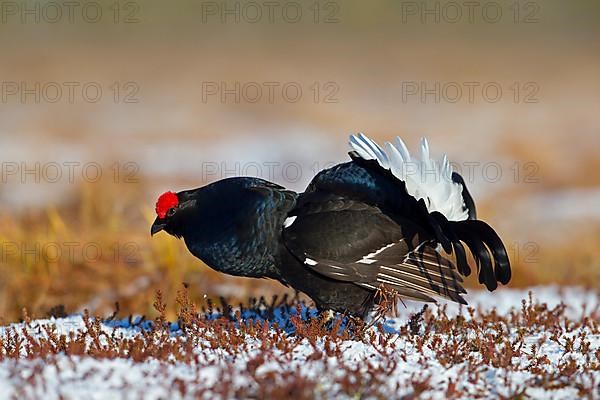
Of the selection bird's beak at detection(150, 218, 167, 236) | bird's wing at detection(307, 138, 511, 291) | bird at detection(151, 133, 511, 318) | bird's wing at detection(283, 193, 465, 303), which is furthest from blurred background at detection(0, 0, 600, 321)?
bird's wing at detection(307, 138, 511, 291)

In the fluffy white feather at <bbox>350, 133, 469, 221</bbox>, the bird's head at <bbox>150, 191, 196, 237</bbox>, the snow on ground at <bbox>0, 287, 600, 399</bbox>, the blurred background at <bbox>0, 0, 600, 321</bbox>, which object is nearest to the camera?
the snow on ground at <bbox>0, 287, 600, 399</bbox>

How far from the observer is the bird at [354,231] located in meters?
5.00

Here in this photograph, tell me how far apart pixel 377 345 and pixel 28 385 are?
1.83m

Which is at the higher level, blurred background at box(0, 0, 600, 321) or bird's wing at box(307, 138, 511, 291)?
bird's wing at box(307, 138, 511, 291)

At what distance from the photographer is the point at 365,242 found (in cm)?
504

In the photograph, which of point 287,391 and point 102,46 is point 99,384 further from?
point 102,46

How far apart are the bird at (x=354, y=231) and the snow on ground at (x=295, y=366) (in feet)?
1.14

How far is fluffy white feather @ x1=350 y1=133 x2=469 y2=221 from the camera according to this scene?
518 centimetres

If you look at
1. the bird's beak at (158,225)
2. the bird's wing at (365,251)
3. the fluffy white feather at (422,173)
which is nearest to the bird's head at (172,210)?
the bird's beak at (158,225)

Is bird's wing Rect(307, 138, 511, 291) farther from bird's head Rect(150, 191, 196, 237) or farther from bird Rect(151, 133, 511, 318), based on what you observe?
bird's head Rect(150, 191, 196, 237)

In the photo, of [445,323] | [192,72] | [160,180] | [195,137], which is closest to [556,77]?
[192,72]

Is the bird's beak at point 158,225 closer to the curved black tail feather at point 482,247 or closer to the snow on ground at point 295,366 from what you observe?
the snow on ground at point 295,366

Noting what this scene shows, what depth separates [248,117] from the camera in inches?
884

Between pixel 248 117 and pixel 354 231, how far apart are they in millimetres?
17619
